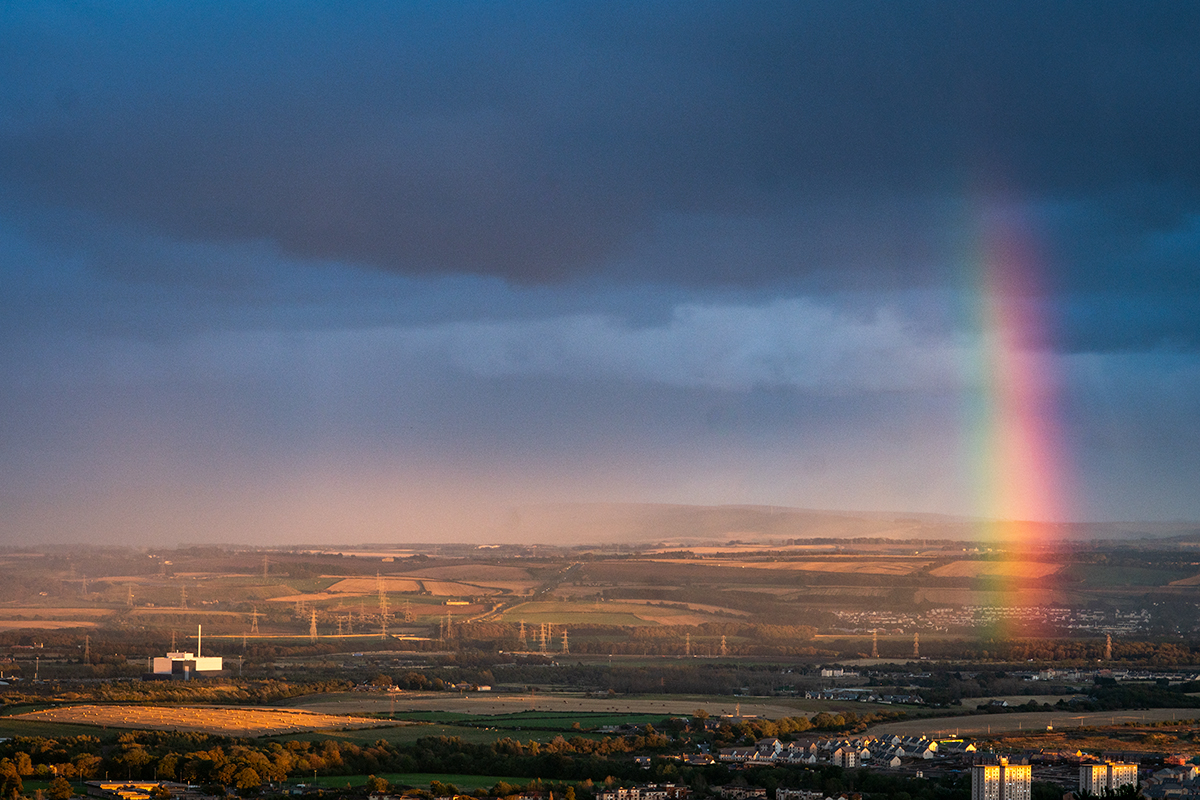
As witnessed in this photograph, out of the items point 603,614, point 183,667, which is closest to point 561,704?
point 183,667

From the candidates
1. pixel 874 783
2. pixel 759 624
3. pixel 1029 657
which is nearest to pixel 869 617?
pixel 759 624

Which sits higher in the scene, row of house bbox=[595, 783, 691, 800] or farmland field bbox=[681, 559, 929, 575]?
farmland field bbox=[681, 559, 929, 575]

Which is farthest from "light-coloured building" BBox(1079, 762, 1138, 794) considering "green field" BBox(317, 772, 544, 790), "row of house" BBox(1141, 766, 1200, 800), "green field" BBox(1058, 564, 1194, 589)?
"green field" BBox(1058, 564, 1194, 589)

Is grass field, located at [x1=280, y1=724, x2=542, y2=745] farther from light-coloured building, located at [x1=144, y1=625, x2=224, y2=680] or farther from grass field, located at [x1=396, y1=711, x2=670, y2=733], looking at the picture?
light-coloured building, located at [x1=144, y1=625, x2=224, y2=680]

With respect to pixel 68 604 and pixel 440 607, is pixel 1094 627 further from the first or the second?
pixel 68 604

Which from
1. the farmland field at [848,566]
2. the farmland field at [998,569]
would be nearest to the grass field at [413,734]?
the farmland field at [848,566]
